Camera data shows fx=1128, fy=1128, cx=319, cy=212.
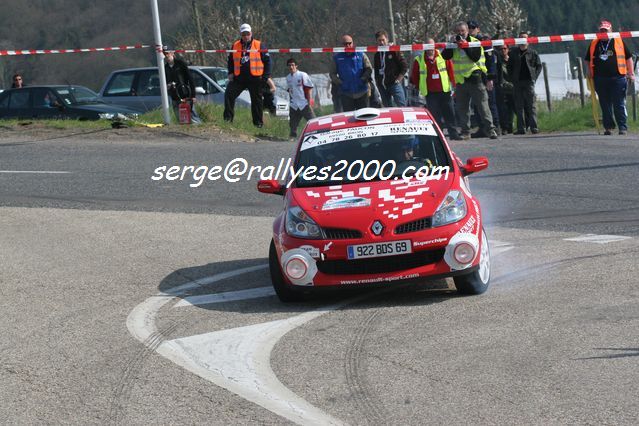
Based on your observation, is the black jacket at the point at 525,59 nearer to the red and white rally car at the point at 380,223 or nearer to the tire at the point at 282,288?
the red and white rally car at the point at 380,223

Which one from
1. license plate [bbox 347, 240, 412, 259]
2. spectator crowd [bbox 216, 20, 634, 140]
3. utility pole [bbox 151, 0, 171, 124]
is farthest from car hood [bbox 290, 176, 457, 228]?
utility pole [bbox 151, 0, 171, 124]

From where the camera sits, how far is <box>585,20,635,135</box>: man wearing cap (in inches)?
731

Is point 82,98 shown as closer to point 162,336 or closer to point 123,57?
point 162,336

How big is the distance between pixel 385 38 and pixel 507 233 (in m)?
9.45

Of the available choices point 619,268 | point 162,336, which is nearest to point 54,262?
point 162,336

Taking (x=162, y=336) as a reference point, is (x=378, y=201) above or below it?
above

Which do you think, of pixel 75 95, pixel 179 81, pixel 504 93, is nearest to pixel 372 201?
pixel 504 93

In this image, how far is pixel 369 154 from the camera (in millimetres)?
9586

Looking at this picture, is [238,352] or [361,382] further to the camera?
[238,352]

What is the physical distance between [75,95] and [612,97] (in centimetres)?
1245

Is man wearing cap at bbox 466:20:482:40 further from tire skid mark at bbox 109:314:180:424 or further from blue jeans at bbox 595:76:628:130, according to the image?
tire skid mark at bbox 109:314:180:424

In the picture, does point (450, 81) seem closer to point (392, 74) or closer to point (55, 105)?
point (392, 74)

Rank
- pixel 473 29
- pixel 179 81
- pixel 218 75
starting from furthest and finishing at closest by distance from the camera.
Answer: pixel 218 75 < pixel 179 81 < pixel 473 29

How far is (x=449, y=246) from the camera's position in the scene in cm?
845
